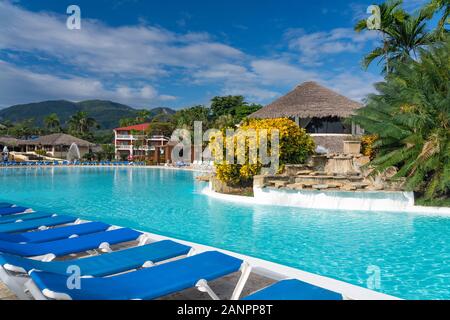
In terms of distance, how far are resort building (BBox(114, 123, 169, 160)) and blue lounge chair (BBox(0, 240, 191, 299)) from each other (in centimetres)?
4628

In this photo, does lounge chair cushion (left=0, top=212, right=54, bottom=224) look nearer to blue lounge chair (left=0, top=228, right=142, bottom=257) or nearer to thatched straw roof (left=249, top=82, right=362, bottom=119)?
blue lounge chair (left=0, top=228, right=142, bottom=257)

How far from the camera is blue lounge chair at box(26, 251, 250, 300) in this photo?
2854 mm

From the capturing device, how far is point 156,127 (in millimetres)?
53906

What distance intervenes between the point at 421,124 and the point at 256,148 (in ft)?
17.8

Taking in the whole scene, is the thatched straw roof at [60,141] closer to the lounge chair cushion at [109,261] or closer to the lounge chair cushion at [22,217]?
the lounge chair cushion at [22,217]

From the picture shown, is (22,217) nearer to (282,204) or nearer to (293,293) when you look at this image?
(293,293)

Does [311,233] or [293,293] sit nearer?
[293,293]

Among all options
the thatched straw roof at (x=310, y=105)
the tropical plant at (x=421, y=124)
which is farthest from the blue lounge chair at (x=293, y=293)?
the thatched straw roof at (x=310, y=105)

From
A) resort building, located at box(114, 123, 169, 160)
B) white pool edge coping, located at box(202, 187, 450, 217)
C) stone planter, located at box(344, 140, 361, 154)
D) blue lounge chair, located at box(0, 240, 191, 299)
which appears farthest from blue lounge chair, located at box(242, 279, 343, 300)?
resort building, located at box(114, 123, 169, 160)

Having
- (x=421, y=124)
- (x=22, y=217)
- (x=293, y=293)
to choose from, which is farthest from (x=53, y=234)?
(x=421, y=124)

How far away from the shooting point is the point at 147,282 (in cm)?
331

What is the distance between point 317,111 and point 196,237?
47.8 ft

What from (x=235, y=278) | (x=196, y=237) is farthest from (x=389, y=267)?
(x=196, y=237)
